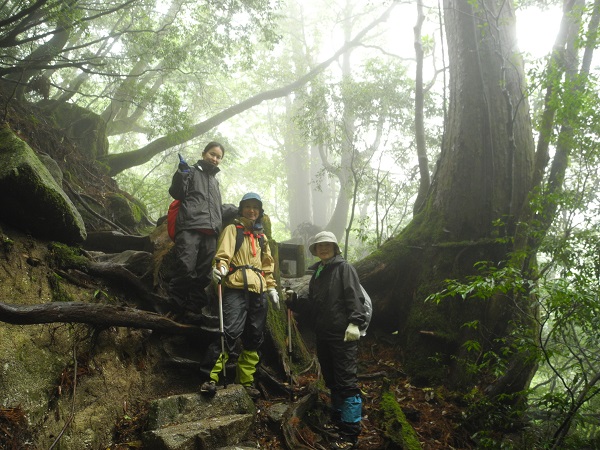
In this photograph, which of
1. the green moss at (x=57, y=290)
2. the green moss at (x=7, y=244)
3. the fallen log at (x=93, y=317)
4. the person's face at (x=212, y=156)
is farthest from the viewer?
the person's face at (x=212, y=156)

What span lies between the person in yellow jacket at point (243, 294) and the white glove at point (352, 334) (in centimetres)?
100

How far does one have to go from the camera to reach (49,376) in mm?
3348

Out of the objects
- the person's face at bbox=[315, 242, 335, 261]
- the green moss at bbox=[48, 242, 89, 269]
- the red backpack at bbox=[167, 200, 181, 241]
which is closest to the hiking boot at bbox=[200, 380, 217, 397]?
the red backpack at bbox=[167, 200, 181, 241]

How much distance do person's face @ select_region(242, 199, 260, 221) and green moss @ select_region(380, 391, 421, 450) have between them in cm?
268

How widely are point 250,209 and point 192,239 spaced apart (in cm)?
80

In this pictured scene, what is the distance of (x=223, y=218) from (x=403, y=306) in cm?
355

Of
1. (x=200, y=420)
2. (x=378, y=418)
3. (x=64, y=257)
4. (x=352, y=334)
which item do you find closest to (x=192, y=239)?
(x=64, y=257)

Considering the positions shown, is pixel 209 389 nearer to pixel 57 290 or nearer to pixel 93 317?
pixel 93 317

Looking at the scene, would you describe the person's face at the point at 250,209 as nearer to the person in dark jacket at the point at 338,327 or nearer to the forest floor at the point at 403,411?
the person in dark jacket at the point at 338,327

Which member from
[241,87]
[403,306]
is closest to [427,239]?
[403,306]

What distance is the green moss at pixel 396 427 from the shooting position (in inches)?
151

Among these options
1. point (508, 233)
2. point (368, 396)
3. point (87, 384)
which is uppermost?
point (508, 233)

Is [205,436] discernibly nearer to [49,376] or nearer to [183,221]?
[49,376]

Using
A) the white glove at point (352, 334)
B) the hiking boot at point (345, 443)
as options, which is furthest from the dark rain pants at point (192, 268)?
the hiking boot at point (345, 443)
